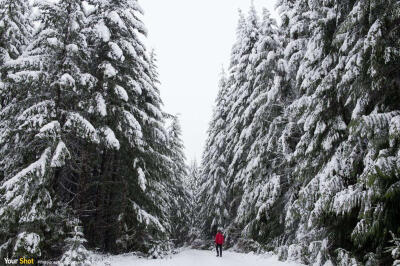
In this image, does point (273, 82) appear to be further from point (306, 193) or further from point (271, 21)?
point (306, 193)

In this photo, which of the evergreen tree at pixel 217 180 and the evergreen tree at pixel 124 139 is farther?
the evergreen tree at pixel 217 180

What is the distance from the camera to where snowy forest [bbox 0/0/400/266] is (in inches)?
304

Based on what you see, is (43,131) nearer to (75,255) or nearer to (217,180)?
(75,255)

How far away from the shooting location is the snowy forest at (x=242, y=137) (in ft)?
25.3

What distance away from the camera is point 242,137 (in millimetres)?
19016

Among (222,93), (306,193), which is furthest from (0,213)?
(222,93)

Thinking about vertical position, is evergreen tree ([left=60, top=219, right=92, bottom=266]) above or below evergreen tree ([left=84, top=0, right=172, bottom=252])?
below

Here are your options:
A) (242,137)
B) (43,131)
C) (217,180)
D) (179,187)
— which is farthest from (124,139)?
(179,187)

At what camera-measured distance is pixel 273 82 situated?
56.4 ft

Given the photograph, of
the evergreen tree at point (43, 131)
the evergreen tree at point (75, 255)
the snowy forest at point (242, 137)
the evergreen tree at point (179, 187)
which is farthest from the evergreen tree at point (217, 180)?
the evergreen tree at point (75, 255)

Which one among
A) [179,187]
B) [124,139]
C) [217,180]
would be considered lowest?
[179,187]

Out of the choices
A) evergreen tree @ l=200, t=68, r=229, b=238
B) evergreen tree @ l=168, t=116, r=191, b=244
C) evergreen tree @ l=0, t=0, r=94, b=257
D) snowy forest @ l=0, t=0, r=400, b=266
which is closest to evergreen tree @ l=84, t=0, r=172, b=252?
snowy forest @ l=0, t=0, r=400, b=266

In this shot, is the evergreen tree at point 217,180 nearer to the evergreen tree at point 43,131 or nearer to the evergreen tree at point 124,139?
the evergreen tree at point 124,139

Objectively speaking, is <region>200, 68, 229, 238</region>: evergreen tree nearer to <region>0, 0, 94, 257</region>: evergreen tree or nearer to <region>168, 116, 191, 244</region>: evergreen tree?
<region>168, 116, 191, 244</region>: evergreen tree
